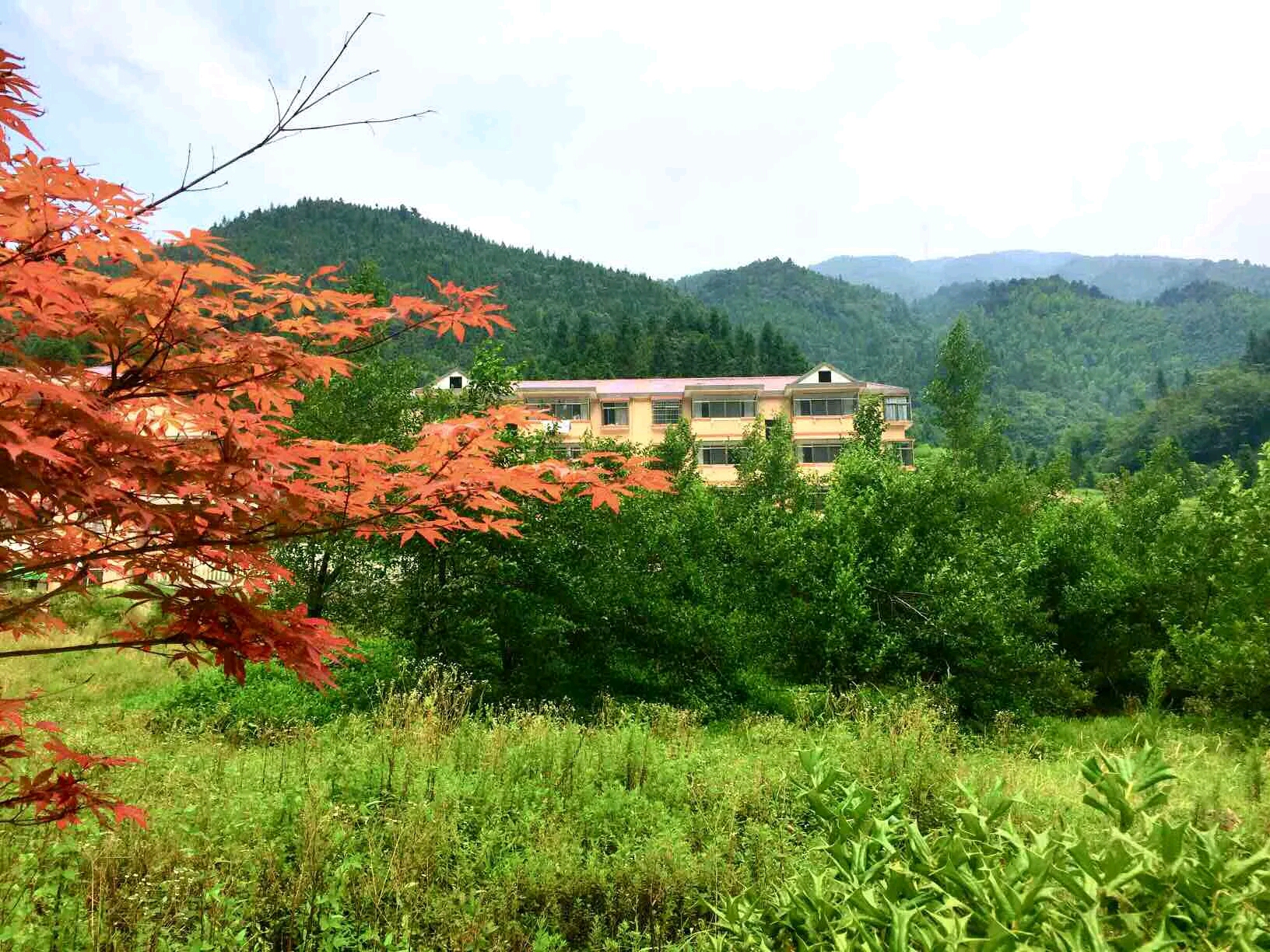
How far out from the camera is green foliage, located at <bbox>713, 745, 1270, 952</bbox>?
1.87 metres

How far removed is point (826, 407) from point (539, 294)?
193 feet

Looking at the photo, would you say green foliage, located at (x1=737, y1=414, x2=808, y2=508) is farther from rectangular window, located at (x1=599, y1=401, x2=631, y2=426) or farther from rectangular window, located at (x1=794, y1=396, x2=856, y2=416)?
rectangular window, located at (x1=599, y1=401, x2=631, y2=426)

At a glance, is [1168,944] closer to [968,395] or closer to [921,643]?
[921,643]

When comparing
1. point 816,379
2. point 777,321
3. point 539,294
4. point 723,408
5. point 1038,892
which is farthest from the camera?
point 777,321

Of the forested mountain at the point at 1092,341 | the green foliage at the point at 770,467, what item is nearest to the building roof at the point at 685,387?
the green foliage at the point at 770,467

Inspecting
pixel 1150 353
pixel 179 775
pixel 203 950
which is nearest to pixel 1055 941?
pixel 203 950

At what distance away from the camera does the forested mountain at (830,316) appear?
11212 cm

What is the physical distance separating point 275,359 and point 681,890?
3782 mm

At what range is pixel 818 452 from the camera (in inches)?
1719

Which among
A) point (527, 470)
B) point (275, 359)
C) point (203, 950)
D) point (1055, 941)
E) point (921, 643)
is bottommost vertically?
point (921, 643)

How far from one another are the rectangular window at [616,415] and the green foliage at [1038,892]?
41.6 meters

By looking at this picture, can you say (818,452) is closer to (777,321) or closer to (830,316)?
(777,321)

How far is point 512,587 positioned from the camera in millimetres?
11898

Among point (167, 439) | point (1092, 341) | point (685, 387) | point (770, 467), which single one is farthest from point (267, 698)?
point (1092, 341)
